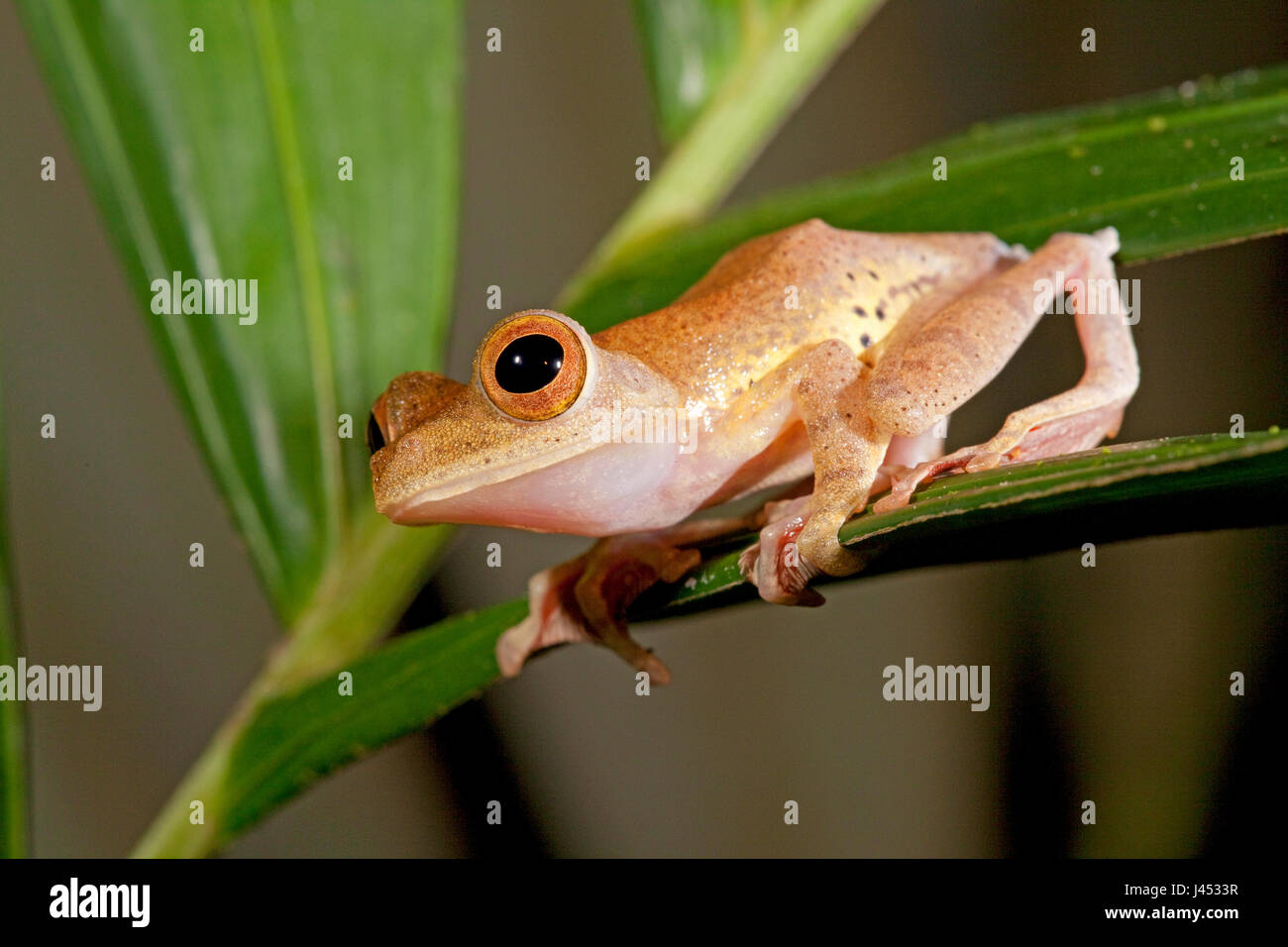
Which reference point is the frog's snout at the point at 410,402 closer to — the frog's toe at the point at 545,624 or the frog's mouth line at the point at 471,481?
the frog's mouth line at the point at 471,481

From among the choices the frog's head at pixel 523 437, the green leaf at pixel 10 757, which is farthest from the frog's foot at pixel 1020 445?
the green leaf at pixel 10 757

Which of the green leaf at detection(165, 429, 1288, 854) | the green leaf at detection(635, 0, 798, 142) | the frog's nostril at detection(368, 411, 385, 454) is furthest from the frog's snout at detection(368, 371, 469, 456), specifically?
the green leaf at detection(635, 0, 798, 142)

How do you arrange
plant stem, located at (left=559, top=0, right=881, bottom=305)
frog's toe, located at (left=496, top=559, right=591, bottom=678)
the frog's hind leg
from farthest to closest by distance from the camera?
plant stem, located at (left=559, top=0, right=881, bottom=305), frog's toe, located at (left=496, top=559, right=591, bottom=678), the frog's hind leg

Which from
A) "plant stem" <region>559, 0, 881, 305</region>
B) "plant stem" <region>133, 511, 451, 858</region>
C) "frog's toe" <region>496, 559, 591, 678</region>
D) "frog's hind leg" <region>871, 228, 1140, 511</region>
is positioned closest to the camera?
"frog's hind leg" <region>871, 228, 1140, 511</region>

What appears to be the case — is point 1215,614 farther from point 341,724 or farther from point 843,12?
point 341,724

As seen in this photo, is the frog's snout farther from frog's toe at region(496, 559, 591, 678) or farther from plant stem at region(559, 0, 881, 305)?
plant stem at region(559, 0, 881, 305)
